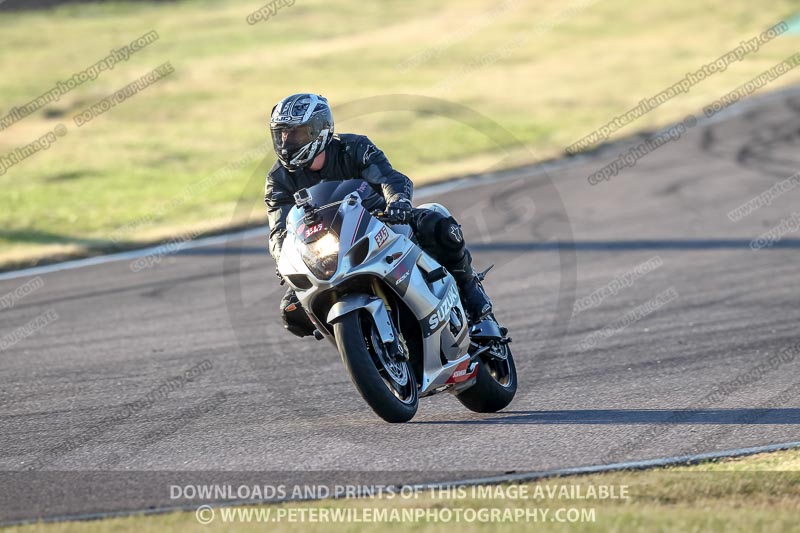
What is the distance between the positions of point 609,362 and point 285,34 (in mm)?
34084

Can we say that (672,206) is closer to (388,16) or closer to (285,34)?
(285,34)

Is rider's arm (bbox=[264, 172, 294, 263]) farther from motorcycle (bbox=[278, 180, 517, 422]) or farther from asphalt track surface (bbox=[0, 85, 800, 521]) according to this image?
asphalt track surface (bbox=[0, 85, 800, 521])

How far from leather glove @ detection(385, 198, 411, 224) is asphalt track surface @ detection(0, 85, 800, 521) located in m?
1.29

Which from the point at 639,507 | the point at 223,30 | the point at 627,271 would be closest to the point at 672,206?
the point at 627,271

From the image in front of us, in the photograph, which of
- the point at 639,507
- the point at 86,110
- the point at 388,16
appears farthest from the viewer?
the point at 388,16

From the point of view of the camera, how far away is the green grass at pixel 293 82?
1931cm

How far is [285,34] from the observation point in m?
40.9

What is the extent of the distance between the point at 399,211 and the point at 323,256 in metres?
0.58

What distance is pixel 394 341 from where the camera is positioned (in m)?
6.40

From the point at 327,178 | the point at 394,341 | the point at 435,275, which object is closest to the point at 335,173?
the point at 327,178

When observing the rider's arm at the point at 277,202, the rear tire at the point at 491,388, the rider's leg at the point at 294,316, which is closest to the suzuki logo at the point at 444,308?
the rear tire at the point at 491,388

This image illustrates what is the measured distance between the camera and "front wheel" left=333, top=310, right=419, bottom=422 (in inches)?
241

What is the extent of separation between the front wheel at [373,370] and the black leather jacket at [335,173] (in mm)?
1122

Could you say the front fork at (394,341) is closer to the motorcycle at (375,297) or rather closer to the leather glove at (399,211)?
the motorcycle at (375,297)
